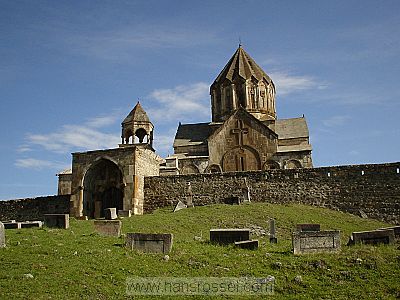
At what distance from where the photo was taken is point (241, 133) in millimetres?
29906

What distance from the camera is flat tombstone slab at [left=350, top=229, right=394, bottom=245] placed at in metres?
10.8

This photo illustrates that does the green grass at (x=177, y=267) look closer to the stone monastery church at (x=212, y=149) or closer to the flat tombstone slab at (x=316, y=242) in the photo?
the flat tombstone slab at (x=316, y=242)

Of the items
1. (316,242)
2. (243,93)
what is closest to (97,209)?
(243,93)

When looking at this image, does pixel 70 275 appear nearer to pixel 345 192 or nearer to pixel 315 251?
pixel 315 251

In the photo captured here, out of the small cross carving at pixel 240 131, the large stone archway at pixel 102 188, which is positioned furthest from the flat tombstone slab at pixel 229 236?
the small cross carving at pixel 240 131

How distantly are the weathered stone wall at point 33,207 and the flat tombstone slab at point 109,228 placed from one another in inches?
471

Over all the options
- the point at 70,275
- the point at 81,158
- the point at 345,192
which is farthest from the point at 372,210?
the point at 70,275

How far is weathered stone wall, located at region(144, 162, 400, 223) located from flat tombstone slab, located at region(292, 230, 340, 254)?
37.2 feet

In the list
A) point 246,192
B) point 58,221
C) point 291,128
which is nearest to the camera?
point 58,221

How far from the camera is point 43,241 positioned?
446 inches

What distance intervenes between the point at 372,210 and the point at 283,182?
4323mm

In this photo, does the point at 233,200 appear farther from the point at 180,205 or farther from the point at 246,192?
the point at 180,205

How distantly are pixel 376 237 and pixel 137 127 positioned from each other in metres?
20.7

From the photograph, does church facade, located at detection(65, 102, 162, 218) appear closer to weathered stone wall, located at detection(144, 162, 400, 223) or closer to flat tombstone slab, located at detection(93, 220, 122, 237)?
weathered stone wall, located at detection(144, 162, 400, 223)
